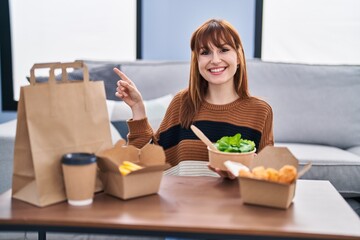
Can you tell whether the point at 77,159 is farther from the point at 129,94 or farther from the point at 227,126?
the point at 227,126

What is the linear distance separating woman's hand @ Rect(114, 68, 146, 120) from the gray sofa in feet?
3.08

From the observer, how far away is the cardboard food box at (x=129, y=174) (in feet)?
3.41

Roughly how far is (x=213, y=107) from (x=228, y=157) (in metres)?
0.47

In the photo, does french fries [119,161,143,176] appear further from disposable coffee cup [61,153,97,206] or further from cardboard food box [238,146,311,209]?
cardboard food box [238,146,311,209]

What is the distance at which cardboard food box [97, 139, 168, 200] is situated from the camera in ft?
3.41

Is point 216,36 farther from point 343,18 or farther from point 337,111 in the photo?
point 343,18

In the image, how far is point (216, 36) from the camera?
1.55 meters

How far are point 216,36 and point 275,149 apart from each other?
1.82 feet

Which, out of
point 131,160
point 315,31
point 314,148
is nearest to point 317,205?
point 131,160

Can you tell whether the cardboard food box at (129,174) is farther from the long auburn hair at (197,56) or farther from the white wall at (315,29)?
the white wall at (315,29)

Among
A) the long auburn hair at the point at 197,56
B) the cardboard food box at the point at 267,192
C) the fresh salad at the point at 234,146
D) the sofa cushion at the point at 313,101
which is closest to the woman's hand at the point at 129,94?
the long auburn hair at the point at 197,56

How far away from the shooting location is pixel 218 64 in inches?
61.1

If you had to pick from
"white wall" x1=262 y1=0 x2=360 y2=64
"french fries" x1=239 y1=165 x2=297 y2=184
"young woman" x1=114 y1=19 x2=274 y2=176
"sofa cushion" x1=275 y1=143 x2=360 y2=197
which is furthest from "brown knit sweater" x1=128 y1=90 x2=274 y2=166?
"white wall" x1=262 y1=0 x2=360 y2=64

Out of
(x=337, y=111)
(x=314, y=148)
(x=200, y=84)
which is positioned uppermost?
(x=200, y=84)
